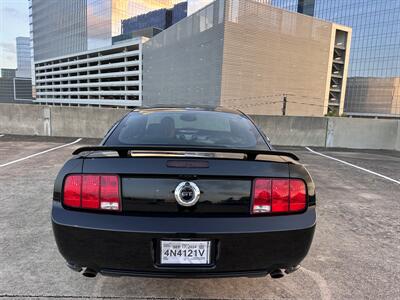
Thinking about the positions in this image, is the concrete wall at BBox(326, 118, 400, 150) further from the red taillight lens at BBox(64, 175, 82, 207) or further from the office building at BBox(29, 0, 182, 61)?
the office building at BBox(29, 0, 182, 61)

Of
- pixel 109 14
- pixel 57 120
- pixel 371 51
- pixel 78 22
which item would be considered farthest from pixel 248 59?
A: pixel 78 22

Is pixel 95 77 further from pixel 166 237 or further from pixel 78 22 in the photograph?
pixel 166 237

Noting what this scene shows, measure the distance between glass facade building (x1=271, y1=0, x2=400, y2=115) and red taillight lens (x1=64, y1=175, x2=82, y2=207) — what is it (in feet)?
284

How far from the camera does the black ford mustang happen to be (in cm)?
208

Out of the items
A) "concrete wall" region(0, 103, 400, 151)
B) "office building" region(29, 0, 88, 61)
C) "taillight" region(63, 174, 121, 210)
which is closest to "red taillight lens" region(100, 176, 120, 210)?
"taillight" region(63, 174, 121, 210)

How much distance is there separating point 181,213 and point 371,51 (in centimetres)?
8889

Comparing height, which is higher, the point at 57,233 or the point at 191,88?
the point at 191,88

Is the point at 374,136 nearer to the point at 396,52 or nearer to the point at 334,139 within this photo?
the point at 334,139

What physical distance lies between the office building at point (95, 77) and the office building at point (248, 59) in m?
20.8

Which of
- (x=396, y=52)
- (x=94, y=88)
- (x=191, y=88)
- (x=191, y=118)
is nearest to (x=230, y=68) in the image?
(x=191, y=88)

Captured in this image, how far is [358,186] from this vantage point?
246 inches

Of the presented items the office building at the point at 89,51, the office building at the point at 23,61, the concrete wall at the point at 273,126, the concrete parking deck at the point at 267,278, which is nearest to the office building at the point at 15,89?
the office building at the point at 89,51

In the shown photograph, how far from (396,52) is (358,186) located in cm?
8250

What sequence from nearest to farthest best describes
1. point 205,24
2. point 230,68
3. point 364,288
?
point 364,288 < point 230,68 < point 205,24
